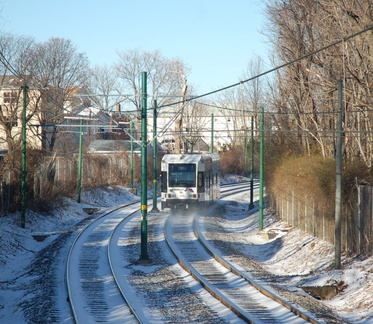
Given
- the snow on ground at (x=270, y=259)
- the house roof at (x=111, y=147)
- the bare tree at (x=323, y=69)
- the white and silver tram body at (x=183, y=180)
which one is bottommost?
the snow on ground at (x=270, y=259)

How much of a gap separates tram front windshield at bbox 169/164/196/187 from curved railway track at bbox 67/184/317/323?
554cm

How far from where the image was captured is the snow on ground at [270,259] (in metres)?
13.1

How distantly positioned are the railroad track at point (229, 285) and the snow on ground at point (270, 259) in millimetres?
Result: 1296

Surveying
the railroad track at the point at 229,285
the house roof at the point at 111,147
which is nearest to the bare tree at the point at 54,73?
the house roof at the point at 111,147

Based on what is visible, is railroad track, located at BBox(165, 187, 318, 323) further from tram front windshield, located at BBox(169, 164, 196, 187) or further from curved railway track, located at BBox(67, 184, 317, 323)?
tram front windshield, located at BBox(169, 164, 196, 187)

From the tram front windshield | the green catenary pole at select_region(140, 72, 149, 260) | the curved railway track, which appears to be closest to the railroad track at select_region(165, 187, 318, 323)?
the curved railway track

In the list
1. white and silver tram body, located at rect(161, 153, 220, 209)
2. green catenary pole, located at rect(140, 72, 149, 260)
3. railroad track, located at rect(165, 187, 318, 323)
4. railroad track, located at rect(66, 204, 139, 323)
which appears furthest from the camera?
white and silver tram body, located at rect(161, 153, 220, 209)

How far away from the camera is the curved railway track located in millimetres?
12023

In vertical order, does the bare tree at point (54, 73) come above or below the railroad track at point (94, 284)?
above

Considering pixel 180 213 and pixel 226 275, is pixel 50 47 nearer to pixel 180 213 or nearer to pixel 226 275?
pixel 180 213

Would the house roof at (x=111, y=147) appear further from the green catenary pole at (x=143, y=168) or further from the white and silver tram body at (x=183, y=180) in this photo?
the green catenary pole at (x=143, y=168)

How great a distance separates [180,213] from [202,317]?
20926mm

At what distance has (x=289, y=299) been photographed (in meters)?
13.1

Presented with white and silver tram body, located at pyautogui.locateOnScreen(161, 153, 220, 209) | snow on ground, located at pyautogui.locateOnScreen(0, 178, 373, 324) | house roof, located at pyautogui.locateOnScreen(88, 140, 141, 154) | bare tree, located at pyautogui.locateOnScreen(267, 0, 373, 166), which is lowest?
snow on ground, located at pyautogui.locateOnScreen(0, 178, 373, 324)
